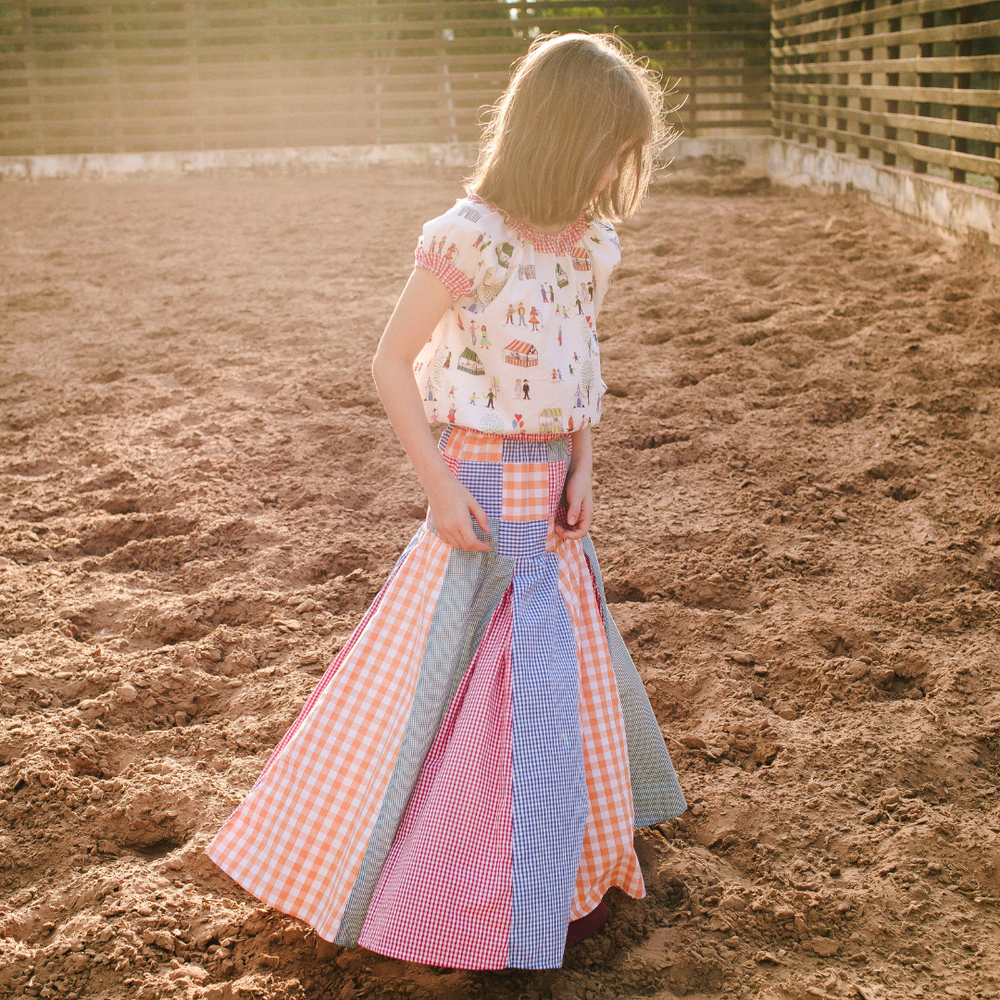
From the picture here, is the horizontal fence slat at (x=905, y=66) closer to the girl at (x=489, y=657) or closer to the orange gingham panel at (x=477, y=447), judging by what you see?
the girl at (x=489, y=657)

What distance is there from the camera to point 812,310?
16.3 ft

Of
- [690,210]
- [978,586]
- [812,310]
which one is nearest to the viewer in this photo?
[978,586]

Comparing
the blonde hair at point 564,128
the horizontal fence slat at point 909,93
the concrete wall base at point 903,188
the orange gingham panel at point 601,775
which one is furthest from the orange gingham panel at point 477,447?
the horizontal fence slat at point 909,93

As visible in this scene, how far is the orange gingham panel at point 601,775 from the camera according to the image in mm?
1636

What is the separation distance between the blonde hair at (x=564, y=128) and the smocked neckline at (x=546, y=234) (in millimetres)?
11

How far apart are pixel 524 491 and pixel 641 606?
1202 mm

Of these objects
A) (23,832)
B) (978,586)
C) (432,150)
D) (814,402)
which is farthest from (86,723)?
(432,150)

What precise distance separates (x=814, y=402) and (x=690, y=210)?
4594 mm

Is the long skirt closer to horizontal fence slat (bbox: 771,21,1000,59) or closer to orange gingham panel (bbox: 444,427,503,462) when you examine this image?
orange gingham panel (bbox: 444,427,503,462)

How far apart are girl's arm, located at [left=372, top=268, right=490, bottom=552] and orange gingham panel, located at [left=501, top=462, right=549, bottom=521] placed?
0.12 m

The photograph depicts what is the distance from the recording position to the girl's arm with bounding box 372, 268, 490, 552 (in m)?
1.48

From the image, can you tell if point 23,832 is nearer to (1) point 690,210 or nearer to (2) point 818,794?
(2) point 818,794

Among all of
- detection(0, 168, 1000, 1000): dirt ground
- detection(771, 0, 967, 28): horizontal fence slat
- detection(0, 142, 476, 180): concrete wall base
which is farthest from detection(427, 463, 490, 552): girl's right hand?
detection(0, 142, 476, 180): concrete wall base

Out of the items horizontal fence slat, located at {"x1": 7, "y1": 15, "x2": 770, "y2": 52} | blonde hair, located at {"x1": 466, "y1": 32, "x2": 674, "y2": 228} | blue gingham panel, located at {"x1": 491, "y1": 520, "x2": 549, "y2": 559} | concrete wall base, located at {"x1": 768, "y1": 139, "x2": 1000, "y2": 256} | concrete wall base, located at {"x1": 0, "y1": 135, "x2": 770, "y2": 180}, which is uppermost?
horizontal fence slat, located at {"x1": 7, "y1": 15, "x2": 770, "y2": 52}
